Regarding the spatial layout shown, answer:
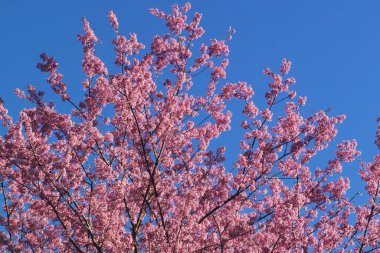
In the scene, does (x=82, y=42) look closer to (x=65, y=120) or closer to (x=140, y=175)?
(x=65, y=120)

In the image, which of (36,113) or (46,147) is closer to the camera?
(46,147)

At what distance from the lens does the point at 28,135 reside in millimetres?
11031

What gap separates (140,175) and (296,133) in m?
4.00

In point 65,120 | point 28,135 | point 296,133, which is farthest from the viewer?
point 296,133

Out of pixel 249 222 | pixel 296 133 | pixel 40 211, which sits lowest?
pixel 249 222

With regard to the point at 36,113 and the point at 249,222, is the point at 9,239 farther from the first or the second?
the point at 249,222

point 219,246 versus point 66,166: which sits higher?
point 66,166

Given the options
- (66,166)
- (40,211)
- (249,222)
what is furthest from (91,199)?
(249,222)

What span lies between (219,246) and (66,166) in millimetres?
3782

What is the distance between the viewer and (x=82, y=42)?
12.6m

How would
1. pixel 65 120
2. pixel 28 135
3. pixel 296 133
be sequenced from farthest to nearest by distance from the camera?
pixel 296 133 < pixel 65 120 < pixel 28 135

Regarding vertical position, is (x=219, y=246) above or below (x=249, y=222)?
below

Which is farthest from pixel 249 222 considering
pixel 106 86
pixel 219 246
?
pixel 106 86

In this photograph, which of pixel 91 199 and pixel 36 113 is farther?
pixel 36 113
